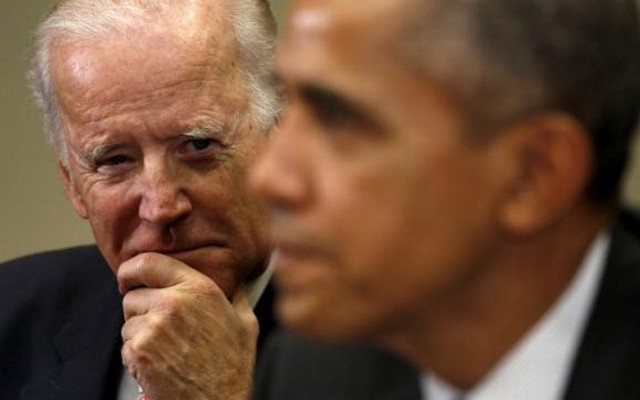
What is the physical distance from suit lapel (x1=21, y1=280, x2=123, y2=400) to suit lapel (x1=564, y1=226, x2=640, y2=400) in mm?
990

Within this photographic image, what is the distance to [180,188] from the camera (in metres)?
1.57

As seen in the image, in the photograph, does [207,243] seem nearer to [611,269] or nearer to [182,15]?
[182,15]

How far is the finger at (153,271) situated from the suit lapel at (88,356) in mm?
222

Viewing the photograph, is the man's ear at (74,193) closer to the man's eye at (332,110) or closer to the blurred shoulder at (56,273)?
the blurred shoulder at (56,273)

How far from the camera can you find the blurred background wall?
9.04 ft

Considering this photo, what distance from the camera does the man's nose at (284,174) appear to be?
78 centimetres

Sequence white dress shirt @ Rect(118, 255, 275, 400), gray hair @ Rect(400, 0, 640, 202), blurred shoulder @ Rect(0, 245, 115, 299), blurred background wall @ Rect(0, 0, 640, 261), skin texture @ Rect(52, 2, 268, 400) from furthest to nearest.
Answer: blurred background wall @ Rect(0, 0, 640, 261), blurred shoulder @ Rect(0, 245, 115, 299), white dress shirt @ Rect(118, 255, 275, 400), skin texture @ Rect(52, 2, 268, 400), gray hair @ Rect(400, 0, 640, 202)

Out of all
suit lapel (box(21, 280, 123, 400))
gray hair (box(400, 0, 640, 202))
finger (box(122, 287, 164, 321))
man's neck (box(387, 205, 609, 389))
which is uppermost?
gray hair (box(400, 0, 640, 202))

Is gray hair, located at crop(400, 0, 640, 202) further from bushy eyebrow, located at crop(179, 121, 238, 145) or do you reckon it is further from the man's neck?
bushy eyebrow, located at crop(179, 121, 238, 145)

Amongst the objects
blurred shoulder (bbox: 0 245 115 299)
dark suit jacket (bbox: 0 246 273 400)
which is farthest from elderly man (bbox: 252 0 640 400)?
blurred shoulder (bbox: 0 245 115 299)

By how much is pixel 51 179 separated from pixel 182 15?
124 cm

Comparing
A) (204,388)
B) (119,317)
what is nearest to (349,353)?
(204,388)

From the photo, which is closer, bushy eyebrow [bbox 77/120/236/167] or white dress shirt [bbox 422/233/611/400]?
white dress shirt [bbox 422/233/611/400]

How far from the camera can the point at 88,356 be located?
1771 mm
